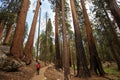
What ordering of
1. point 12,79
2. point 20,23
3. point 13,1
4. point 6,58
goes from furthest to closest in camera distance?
1. point 13,1
2. point 20,23
3. point 6,58
4. point 12,79

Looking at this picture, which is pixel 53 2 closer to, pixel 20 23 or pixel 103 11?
pixel 103 11

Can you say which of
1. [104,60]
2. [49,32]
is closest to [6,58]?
[49,32]

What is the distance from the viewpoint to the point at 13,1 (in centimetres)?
2278

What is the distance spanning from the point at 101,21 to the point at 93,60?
41.2ft

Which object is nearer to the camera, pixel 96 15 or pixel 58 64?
pixel 58 64

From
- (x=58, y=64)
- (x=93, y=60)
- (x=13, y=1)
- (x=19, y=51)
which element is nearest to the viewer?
(x=19, y=51)

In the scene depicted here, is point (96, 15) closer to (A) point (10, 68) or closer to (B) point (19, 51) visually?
(B) point (19, 51)

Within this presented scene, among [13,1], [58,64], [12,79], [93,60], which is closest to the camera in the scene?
[12,79]

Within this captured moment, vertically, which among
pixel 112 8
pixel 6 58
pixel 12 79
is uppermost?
pixel 112 8

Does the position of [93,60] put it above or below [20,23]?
below

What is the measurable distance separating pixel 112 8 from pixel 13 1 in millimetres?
18141

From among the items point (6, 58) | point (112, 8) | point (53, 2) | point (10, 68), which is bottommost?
point (10, 68)

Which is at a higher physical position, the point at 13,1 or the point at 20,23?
the point at 13,1

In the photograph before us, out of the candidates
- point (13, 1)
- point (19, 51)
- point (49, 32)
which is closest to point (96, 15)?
point (13, 1)
